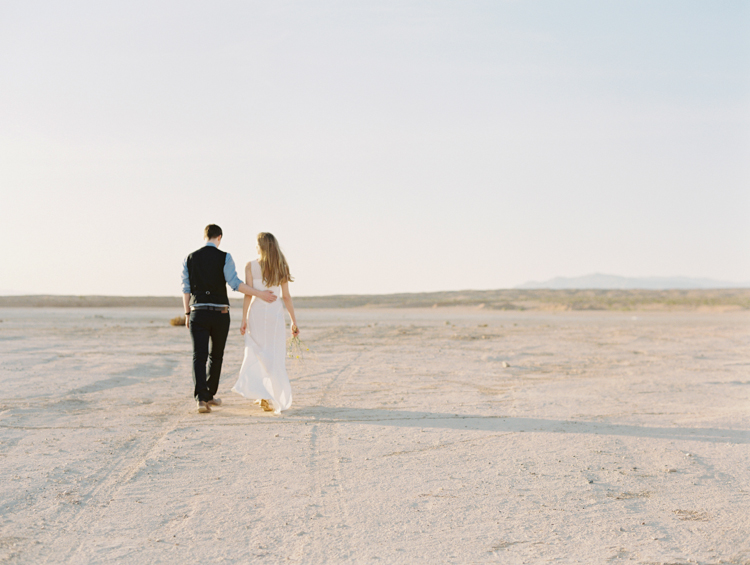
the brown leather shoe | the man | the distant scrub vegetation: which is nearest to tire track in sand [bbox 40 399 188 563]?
the man

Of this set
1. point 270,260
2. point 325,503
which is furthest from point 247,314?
point 325,503

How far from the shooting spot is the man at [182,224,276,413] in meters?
7.64

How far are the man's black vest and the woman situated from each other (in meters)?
0.34

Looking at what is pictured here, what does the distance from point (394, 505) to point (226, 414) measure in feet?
12.4

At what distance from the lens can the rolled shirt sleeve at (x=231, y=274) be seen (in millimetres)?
7625

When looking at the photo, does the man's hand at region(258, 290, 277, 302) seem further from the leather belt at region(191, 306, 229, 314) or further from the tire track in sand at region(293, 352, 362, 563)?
the tire track in sand at region(293, 352, 362, 563)

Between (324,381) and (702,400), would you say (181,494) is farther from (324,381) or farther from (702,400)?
(702,400)

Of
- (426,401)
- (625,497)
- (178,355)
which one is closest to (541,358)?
(426,401)

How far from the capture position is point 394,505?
14.7 feet

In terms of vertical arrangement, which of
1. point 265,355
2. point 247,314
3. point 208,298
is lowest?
point 265,355

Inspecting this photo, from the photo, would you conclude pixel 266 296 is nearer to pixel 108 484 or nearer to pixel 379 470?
pixel 379 470

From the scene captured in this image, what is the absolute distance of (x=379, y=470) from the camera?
5.35m

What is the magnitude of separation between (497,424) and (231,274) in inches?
144

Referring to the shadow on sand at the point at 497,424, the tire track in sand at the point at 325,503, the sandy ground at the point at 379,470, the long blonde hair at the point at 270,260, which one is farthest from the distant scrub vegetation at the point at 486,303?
the tire track in sand at the point at 325,503
